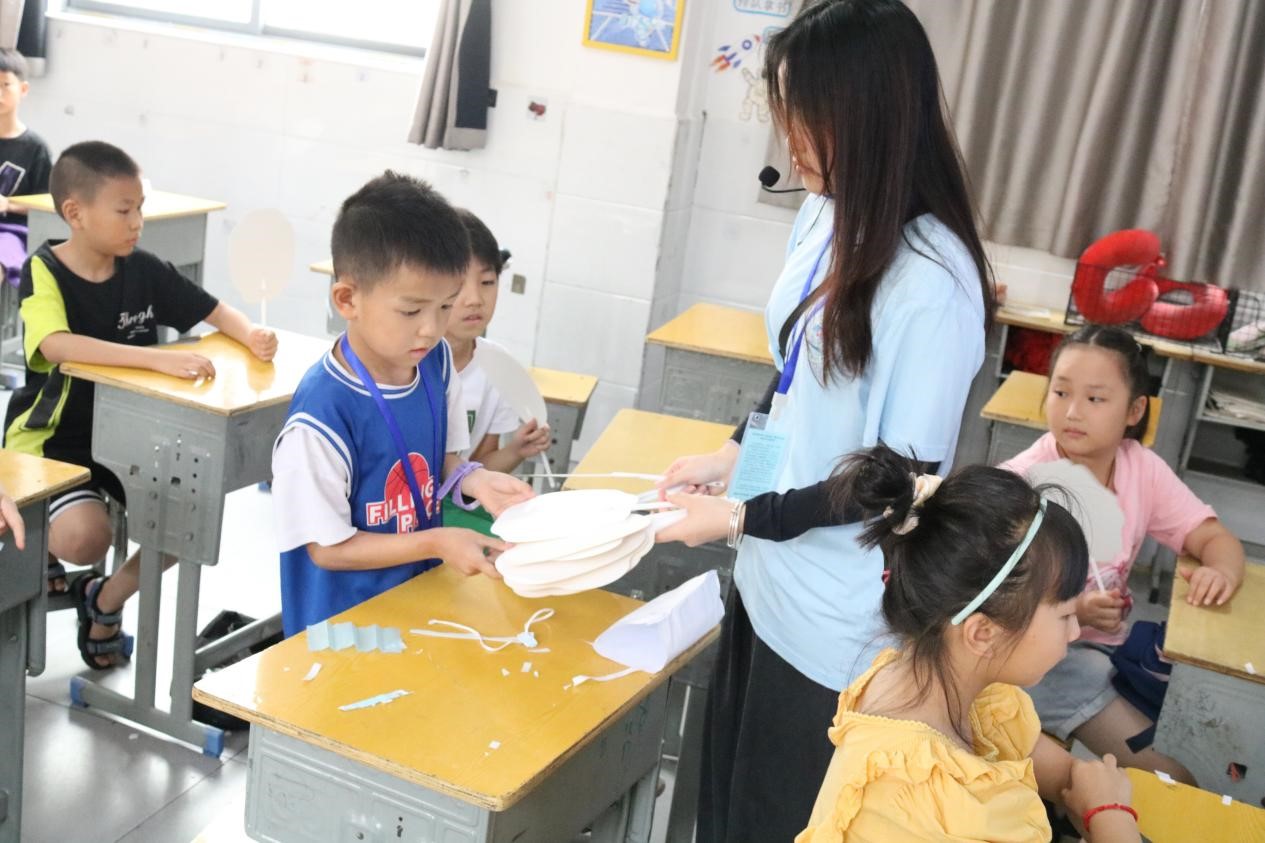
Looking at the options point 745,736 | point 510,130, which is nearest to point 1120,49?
point 510,130

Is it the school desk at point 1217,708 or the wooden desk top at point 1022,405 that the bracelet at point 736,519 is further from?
the wooden desk top at point 1022,405

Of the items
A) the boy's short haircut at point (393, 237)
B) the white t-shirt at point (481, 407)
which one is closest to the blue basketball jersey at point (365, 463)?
the boy's short haircut at point (393, 237)

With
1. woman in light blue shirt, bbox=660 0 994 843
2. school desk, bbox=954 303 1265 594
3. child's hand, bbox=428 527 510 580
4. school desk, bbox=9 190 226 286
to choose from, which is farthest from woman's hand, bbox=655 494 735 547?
school desk, bbox=9 190 226 286

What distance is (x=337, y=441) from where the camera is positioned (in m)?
1.78

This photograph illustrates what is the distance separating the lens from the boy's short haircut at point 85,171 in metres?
2.85

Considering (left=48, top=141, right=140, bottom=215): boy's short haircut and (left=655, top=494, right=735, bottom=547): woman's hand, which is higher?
(left=48, top=141, right=140, bottom=215): boy's short haircut

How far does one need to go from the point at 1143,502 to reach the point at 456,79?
3393mm

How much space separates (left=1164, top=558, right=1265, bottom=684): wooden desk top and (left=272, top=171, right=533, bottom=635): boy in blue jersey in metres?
1.11

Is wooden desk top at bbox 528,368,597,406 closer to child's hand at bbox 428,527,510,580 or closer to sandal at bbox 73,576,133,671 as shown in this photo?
sandal at bbox 73,576,133,671

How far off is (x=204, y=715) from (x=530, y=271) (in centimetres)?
282

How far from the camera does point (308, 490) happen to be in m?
1.75

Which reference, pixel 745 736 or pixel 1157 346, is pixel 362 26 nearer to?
pixel 1157 346

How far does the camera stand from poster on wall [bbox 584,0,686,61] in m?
4.84

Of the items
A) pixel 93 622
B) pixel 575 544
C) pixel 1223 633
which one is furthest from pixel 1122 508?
pixel 93 622
